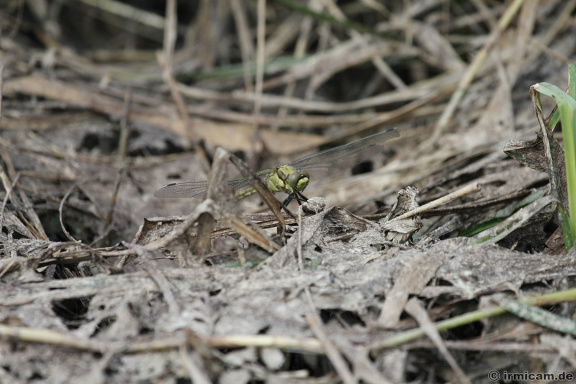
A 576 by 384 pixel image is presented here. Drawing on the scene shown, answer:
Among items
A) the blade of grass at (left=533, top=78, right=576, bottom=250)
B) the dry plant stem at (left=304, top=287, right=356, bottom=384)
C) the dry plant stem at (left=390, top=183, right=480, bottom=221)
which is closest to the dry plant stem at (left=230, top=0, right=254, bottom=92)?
the dry plant stem at (left=390, top=183, right=480, bottom=221)

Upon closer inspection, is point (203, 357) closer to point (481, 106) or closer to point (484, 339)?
point (484, 339)

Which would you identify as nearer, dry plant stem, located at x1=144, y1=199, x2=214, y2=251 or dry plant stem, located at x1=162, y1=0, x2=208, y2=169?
dry plant stem, located at x1=144, y1=199, x2=214, y2=251

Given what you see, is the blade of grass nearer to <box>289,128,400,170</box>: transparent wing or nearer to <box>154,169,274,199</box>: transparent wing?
<box>289,128,400,170</box>: transparent wing

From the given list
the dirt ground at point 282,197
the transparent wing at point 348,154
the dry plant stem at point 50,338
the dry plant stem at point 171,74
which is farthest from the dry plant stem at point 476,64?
the dry plant stem at point 50,338

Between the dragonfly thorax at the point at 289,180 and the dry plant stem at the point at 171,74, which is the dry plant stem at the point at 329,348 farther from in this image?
the dry plant stem at the point at 171,74

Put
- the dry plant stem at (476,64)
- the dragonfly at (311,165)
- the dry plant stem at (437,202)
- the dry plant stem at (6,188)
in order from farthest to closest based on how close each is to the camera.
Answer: the dry plant stem at (476,64), the dragonfly at (311,165), the dry plant stem at (6,188), the dry plant stem at (437,202)
